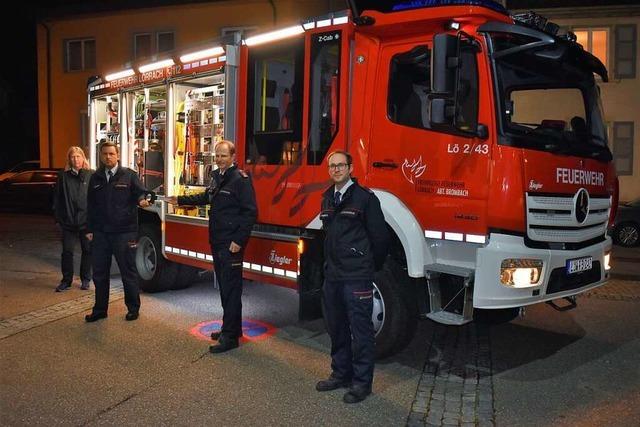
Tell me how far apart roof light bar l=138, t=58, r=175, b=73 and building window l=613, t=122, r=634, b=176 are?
16067mm

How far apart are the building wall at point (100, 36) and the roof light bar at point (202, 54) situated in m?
15.8

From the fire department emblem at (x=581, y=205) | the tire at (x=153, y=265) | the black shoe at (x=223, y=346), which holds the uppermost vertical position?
the fire department emblem at (x=581, y=205)

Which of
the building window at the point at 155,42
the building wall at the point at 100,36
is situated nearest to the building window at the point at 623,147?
the building wall at the point at 100,36

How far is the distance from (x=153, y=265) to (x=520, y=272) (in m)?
4.96

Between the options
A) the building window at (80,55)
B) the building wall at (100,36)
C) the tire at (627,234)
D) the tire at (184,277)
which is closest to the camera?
the tire at (184,277)

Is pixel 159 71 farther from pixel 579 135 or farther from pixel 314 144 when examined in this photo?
pixel 579 135

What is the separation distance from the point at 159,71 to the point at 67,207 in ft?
7.10

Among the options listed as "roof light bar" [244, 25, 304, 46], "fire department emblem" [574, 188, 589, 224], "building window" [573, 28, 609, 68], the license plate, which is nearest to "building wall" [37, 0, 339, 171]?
"building window" [573, 28, 609, 68]

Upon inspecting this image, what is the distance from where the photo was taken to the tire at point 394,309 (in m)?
5.08

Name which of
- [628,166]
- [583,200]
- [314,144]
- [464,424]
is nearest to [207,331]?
[314,144]

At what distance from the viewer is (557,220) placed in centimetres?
483

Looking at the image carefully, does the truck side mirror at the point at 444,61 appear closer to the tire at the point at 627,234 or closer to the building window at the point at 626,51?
the tire at the point at 627,234

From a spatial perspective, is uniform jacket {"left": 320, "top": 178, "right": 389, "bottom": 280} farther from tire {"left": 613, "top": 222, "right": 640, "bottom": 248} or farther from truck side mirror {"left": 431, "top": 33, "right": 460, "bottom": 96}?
tire {"left": 613, "top": 222, "right": 640, "bottom": 248}

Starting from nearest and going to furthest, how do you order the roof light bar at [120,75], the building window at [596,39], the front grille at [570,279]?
the front grille at [570,279]
the roof light bar at [120,75]
the building window at [596,39]
